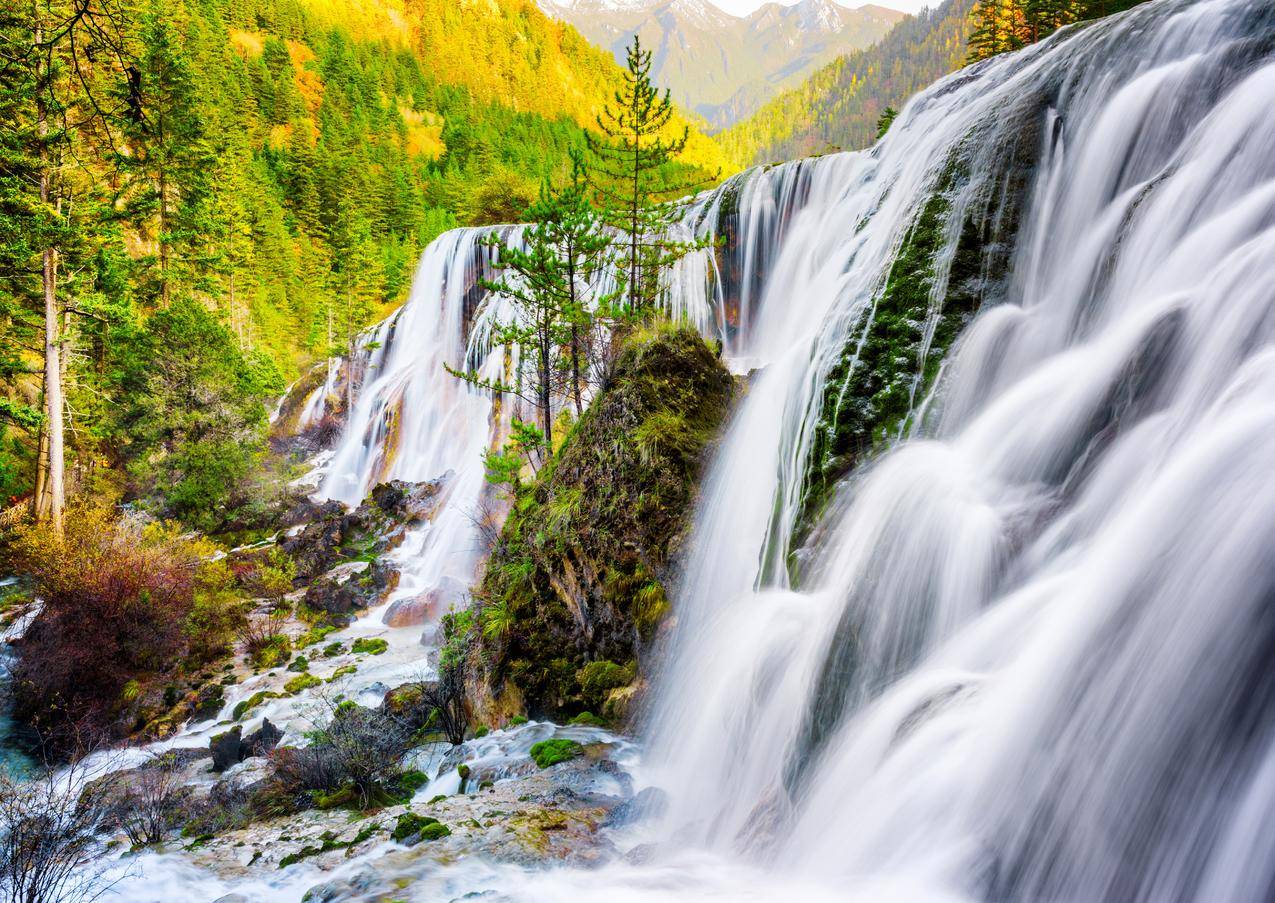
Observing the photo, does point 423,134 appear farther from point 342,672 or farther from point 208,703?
point 208,703

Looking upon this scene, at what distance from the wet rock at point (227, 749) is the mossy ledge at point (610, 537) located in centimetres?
472

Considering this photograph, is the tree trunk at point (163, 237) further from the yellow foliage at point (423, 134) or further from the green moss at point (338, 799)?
the yellow foliage at point (423, 134)

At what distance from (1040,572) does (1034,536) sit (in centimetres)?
33

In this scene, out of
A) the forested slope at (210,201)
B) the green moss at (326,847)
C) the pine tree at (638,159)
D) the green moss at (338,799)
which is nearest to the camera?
the green moss at (326,847)

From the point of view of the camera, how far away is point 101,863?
6.93 meters

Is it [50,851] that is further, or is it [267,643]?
[267,643]

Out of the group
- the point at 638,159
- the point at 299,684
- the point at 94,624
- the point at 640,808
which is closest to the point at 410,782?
the point at 640,808

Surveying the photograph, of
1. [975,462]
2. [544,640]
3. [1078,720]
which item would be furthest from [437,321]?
[1078,720]

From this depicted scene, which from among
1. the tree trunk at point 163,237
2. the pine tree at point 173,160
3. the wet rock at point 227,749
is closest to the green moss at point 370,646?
the wet rock at point 227,749

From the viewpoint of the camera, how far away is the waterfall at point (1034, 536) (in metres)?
3.28

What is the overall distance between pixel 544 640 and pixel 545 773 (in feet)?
7.58

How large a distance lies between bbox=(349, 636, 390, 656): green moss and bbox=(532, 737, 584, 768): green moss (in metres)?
9.11

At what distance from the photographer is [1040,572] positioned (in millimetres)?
4648

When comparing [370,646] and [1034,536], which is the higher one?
[1034,536]
